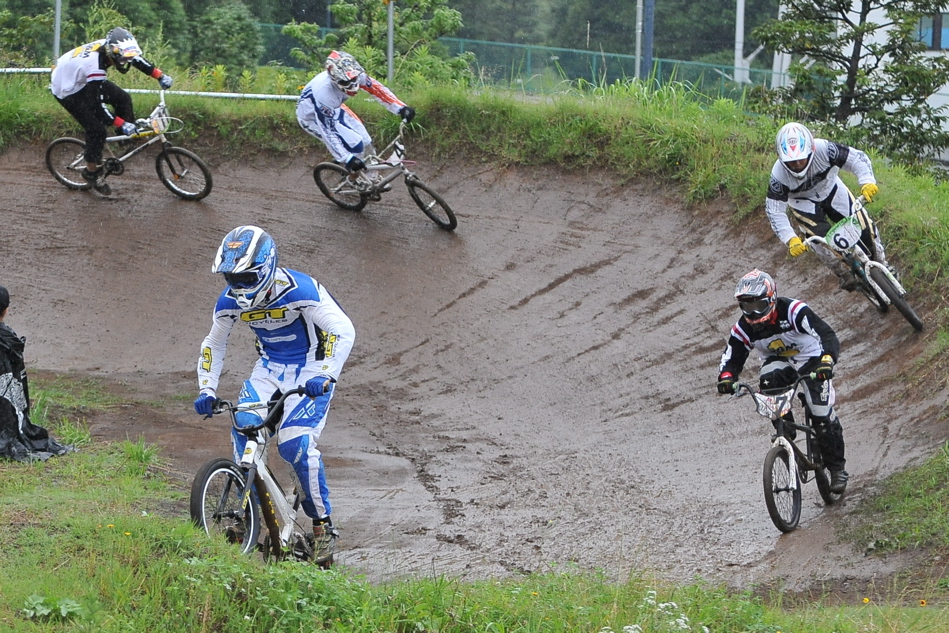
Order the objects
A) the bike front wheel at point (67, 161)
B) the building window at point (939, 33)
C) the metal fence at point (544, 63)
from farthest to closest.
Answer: the building window at point (939, 33), the metal fence at point (544, 63), the bike front wheel at point (67, 161)

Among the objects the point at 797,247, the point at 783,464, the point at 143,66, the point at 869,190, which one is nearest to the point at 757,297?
the point at 783,464

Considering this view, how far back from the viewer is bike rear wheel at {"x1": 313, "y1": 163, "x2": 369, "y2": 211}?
15.1 m

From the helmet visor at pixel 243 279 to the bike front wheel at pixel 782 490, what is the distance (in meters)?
3.75

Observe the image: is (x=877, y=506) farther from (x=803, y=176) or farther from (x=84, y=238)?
(x=84, y=238)

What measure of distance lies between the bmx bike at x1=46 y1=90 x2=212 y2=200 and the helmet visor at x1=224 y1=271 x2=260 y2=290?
8583mm

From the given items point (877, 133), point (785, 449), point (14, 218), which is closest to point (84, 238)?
point (14, 218)

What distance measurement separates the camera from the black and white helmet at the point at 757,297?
305 inches

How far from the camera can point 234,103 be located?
18047mm

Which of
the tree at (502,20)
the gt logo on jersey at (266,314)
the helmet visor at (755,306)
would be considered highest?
the gt logo on jersey at (266,314)

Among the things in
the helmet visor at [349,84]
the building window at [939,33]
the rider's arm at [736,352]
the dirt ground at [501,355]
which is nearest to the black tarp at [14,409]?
Result: the dirt ground at [501,355]

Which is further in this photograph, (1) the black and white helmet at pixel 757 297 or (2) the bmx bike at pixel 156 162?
(2) the bmx bike at pixel 156 162

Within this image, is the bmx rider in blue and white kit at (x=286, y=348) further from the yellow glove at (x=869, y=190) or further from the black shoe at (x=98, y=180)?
the black shoe at (x=98, y=180)

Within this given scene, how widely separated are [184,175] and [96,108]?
177 cm

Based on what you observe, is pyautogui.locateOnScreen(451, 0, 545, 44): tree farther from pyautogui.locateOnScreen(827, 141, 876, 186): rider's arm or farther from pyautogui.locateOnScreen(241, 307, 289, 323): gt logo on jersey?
pyautogui.locateOnScreen(241, 307, 289, 323): gt logo on jersey
